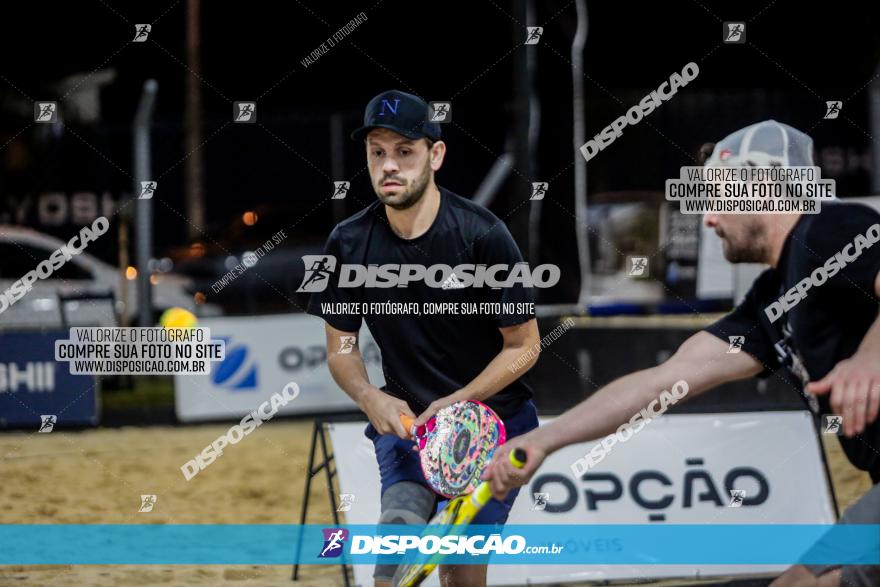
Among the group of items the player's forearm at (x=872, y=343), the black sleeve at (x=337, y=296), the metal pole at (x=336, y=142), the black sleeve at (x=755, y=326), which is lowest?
the player's forearm at (x=872, y=343)

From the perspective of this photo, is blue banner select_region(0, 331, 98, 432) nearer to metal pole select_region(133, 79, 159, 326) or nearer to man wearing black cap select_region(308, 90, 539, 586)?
metal pole select_region(133, 79, 159, 326)

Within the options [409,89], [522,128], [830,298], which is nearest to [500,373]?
[830,298]

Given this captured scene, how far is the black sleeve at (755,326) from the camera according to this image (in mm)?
4219

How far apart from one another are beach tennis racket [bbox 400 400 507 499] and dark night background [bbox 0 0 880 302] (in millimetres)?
2004

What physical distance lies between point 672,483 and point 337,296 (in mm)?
2165

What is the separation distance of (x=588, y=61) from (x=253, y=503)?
14556 millimetres

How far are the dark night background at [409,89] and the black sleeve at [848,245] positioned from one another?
135 inches

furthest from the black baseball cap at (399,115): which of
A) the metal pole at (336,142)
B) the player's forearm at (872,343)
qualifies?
the metal pole at (336,142)

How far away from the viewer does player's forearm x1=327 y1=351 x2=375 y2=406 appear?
220 inches

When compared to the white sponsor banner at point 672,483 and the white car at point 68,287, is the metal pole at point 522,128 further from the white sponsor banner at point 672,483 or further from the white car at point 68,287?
the white car at point 68,287

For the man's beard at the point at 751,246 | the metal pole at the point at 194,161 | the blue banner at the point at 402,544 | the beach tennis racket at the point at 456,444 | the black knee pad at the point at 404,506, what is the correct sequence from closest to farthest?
the man's beard at the point at 751,246, the black knee pad at the point at 404,506, the beach tennis racket at the point at 456,444, the blue banner at the point at 402,544, the metal pole at the point at 194,161

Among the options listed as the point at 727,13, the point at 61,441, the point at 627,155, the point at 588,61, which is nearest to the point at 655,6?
the point at 588,61

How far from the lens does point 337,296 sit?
18.7ft

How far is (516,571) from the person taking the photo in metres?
6.55
